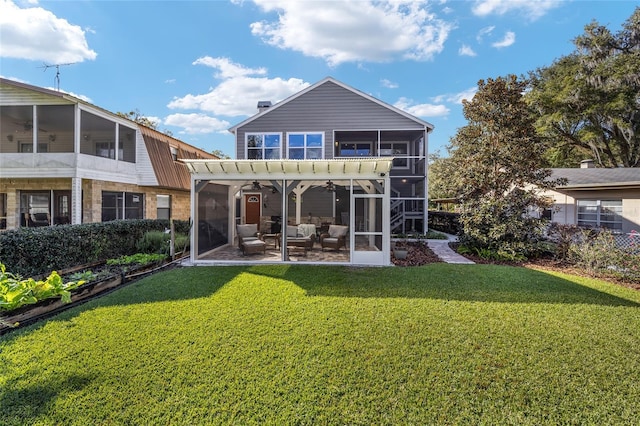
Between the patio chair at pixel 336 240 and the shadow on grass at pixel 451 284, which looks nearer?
the shadow on grass at pixel 451 284

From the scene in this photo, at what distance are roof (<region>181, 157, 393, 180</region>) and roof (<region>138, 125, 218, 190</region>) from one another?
25.0 ft

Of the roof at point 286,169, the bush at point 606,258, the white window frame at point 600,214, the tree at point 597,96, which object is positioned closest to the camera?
the bush at point 606,258

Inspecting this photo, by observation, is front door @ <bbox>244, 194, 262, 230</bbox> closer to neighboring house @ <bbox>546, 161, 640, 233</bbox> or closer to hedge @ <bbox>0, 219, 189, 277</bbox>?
hedge @ <bbox>0, 219, 189, 277</bbox>

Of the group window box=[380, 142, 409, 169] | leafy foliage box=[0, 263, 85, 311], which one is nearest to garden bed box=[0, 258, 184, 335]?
leafy foliage box=[0, 263, 85, 311]

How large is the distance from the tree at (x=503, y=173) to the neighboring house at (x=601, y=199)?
1809 millimetres

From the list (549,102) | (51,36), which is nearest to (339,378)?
(51,36)

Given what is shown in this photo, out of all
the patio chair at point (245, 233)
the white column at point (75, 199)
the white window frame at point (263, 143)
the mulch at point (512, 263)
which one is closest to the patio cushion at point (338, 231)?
the mulch at point (512, 263)

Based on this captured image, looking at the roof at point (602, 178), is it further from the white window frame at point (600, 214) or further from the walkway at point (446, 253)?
the walkway at point (446, 253)

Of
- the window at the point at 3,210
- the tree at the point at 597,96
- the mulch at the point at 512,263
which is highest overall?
the tree at the point at 597,96

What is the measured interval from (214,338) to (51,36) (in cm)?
1679

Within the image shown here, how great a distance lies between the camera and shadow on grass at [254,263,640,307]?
5.91m

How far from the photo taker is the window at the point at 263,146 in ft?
47.7

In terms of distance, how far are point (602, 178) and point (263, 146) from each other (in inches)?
626

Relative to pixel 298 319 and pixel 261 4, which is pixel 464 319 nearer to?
pixel 298 319
